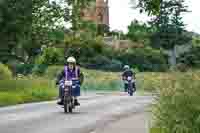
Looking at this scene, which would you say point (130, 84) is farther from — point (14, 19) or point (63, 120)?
point (63, 120)

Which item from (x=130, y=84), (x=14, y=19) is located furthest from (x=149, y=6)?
(x=130, y=84)

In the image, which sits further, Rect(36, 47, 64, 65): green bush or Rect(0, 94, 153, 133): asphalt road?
Rect(36, 47, 64, 65): green bush

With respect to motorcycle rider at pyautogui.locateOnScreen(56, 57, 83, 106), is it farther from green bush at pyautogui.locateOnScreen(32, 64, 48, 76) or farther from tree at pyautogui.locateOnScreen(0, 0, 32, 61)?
green bush at pyautogui.locateOnScreen(32, 64, 48, 76)

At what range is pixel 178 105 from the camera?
37.7 feet

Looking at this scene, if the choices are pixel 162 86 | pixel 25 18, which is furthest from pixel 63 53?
pixel 162 86

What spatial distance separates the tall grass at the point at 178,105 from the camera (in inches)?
430

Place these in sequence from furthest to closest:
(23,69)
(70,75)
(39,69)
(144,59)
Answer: (144,59) < (23,69) < (39,69) < (70,75)

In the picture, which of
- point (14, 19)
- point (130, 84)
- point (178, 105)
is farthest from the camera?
point (130, 84)

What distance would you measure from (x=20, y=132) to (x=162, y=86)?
15.6 ft

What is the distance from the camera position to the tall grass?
10.9 metres

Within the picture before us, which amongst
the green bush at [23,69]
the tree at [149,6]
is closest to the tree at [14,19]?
the tree at [149,6]

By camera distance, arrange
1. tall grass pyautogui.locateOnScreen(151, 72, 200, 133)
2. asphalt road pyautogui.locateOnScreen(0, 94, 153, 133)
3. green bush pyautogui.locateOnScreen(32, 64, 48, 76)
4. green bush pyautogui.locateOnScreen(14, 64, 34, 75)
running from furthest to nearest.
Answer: green bush pyautogui.locateOnScreen(14, 64, 34, 75) → green bush pyautogui.locateOnScreen(32, 64, 48, 76) → asphalt road pyautogui.locateOnScreen(0, 94, 153, 133) → tall grass pyautogui.locateOnScreen(151, 72, 200, 133)

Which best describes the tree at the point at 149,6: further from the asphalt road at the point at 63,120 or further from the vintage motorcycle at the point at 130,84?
the vintage motorcycle at the point at 130,84

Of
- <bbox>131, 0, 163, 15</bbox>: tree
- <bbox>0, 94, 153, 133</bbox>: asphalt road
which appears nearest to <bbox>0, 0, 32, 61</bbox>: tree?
<bbox>0, 94, 153, 133</bbox>: asphalt road
